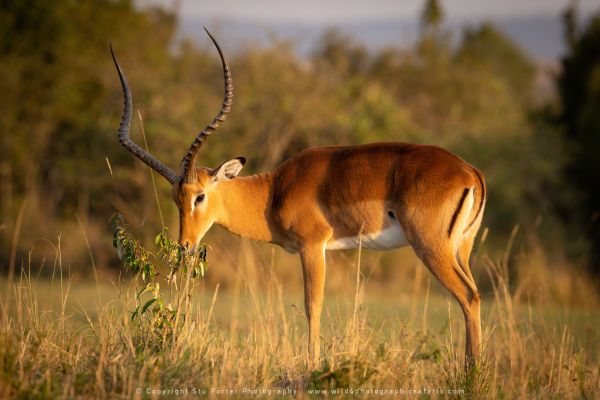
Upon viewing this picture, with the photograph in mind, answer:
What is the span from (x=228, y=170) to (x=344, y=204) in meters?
1.49

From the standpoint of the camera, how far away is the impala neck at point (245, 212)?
31.2 ft

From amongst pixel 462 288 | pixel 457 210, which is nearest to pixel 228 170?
pixel 457 210

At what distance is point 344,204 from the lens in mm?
8828

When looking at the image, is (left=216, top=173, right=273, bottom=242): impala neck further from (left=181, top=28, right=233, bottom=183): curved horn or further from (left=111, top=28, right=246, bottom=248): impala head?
(left=181, top=28, right=233, bottom=183): curved horn

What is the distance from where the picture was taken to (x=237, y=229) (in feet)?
31.3

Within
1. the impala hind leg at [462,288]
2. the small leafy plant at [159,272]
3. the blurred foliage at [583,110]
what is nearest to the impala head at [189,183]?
the small leafy plant at [159,272]

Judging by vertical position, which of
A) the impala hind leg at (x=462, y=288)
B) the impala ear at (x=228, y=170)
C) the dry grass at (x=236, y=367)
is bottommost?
the dry grass at (x=236, y=367)

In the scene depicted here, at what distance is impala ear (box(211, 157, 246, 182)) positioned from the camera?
927cm

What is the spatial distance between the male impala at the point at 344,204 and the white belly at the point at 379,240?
1 cm

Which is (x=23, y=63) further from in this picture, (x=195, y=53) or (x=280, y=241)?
(x=280, y=241)

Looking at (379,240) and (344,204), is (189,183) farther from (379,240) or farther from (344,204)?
(379,240)

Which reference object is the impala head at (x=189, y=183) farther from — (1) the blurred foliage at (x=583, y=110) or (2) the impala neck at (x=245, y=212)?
(1) the blurred foliage at (x=583, y=110)

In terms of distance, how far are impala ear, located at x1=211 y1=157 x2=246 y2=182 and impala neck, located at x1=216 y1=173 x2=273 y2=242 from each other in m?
0.16

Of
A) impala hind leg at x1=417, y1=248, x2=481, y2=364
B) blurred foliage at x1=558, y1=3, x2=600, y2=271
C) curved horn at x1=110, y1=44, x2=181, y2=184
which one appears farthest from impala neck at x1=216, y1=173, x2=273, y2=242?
blurred foliage at x1=558, y1=3, x2=600, y2=271
